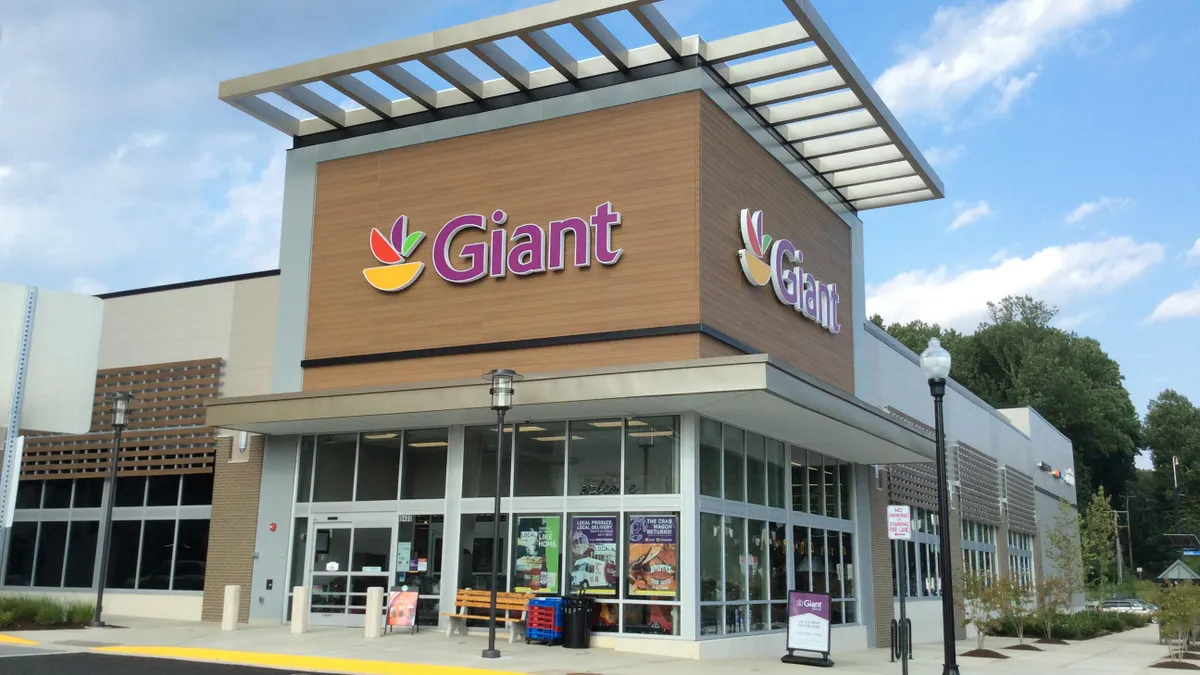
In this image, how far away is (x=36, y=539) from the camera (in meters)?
27.4

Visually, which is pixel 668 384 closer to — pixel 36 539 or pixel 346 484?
pixel 346 484

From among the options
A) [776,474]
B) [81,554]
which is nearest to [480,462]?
[776,474]

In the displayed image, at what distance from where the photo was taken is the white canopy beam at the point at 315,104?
22281 millimetres

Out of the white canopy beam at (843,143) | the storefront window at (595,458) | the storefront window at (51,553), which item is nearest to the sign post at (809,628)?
the storefront window at (595,458)

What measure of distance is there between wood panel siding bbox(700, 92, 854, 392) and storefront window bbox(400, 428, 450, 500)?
630 centimetres

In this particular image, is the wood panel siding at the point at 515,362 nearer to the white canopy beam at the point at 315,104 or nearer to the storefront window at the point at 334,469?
the storefront window at the point at 334,469

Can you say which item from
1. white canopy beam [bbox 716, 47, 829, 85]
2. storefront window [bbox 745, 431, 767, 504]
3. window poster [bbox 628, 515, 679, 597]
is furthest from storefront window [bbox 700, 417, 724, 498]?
white canopy beam [bbox 716, 47, 829, 85]

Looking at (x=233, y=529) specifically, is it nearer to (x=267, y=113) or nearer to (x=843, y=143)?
(x=267, y=113)

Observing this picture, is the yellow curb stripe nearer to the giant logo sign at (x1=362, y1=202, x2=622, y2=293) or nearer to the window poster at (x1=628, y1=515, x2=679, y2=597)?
the window poster at (x1=628, y1=515, x2=679, y2=597)

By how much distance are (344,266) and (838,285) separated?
11966 mm

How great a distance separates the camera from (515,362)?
2052cm

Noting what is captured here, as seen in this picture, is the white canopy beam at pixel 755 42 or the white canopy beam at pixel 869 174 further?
the white canopy beam at pixel 869 174

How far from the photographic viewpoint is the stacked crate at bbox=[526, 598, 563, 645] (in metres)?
18.5

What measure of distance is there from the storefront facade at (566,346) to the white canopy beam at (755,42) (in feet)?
0.13
